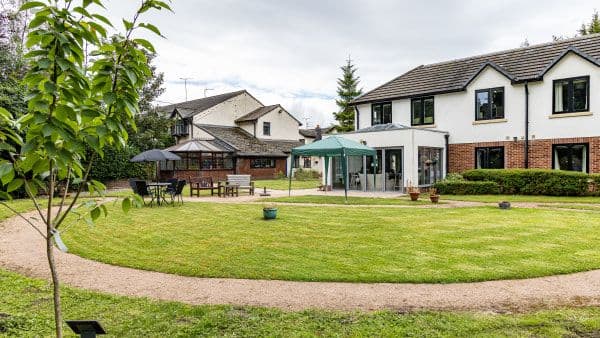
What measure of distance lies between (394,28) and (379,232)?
13.9 metres

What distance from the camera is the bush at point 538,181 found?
54.3 feet

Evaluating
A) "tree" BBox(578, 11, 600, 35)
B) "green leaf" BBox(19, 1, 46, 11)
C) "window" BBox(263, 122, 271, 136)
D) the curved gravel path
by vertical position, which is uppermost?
"tree" BBox(578, 11, 600, 35)

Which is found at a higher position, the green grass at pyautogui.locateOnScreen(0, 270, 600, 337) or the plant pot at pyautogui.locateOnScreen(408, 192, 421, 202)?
the plant pot at pyautogui.locateOnScreen(408, 192, 421, 202)

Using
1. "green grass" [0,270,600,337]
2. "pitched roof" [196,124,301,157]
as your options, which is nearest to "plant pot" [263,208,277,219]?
"green grass" [0,270,600,337]

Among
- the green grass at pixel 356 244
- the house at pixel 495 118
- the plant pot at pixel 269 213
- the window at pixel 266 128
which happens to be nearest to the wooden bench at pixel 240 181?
the house at pixel 495 118

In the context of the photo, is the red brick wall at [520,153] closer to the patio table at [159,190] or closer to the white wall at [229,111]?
the patio table at [159,190]

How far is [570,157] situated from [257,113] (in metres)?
31.4

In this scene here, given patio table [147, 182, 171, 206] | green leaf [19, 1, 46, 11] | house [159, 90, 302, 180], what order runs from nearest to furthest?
1. green leaf [19, 1, 46, 11]
2. patio table [147, 182, 171, 206]
3. house [159, 90, 302, 180]

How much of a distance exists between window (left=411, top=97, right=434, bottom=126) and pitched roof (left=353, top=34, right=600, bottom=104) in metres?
0.55

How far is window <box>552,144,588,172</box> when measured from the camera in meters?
18.5

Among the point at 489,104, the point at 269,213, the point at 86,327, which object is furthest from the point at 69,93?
the point at 489,104

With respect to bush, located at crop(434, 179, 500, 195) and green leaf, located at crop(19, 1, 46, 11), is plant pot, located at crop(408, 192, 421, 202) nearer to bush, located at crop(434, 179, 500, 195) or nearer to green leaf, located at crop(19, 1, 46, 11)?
bush, located at crop(434, 179, 500, 195)

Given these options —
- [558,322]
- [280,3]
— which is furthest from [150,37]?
[280,3]

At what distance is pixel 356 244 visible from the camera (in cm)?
826
